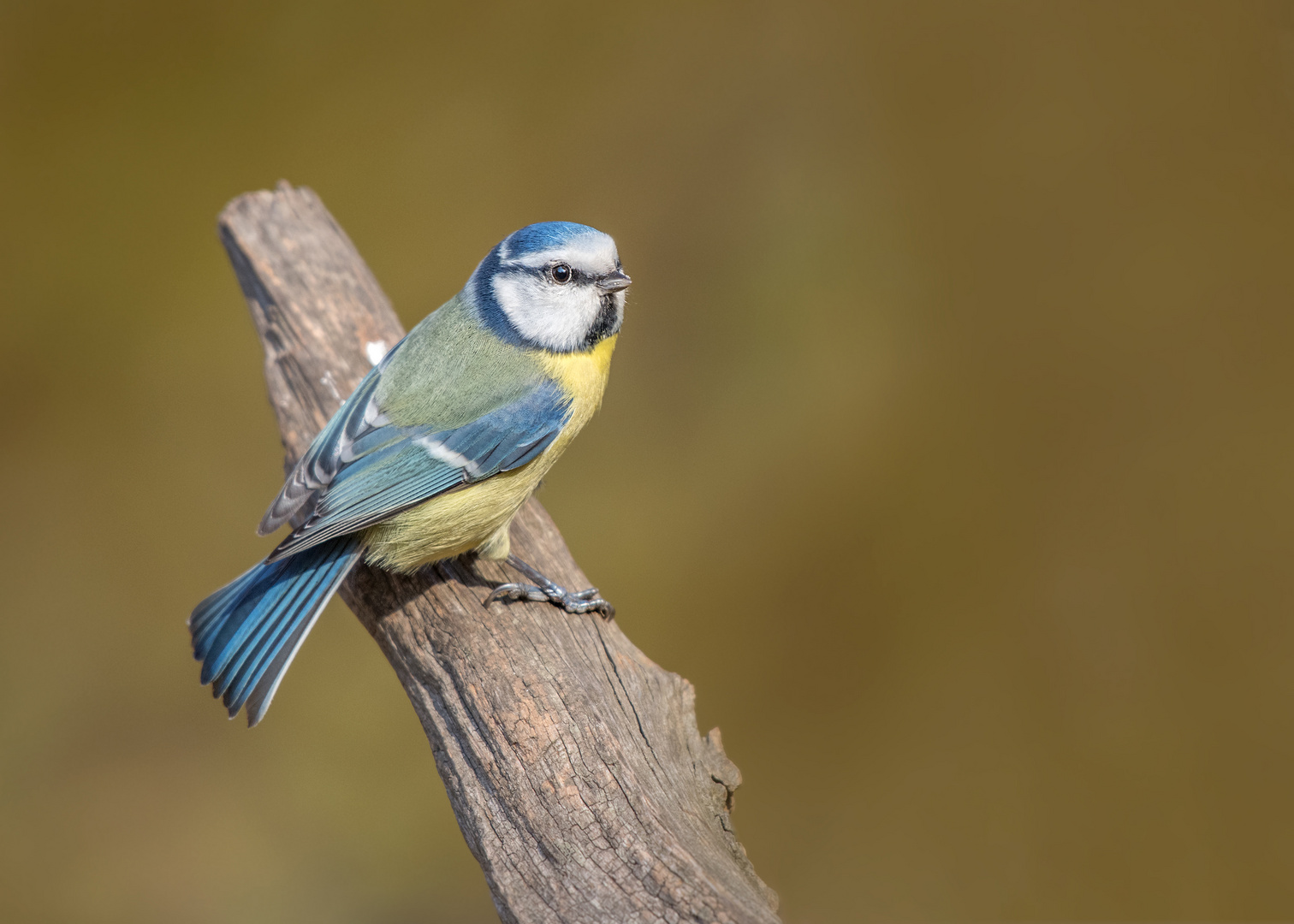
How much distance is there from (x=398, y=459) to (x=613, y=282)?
1.79 feet

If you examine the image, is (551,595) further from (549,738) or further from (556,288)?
(556,288)

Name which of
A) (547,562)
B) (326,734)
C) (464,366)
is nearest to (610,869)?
(547,562)

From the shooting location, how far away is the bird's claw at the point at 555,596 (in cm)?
207

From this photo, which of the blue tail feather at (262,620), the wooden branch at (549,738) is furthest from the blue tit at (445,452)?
the wooden branch at (549,738)

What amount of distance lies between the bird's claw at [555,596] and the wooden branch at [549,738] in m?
0.02

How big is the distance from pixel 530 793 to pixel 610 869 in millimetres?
215

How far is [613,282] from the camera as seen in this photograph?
2041 mm

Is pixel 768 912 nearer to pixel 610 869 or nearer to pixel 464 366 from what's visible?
pixel 610 869

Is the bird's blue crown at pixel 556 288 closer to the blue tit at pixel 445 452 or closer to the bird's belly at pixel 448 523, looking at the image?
the blue tit at pixel 445 452

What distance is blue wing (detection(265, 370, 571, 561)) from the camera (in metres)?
1.89

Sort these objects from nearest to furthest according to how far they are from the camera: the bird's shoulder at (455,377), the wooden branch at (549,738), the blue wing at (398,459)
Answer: the wooden branch at (549,738), the blue wing at (398,459), the bird's shoulder at (455,377)

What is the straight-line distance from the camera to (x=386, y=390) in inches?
81.4

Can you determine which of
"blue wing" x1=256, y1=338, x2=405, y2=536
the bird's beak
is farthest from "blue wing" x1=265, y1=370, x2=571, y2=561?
the bird's beak

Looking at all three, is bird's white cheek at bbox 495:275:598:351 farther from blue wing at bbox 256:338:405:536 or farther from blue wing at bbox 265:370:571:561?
blue wing at bbox 256:338:405:536
